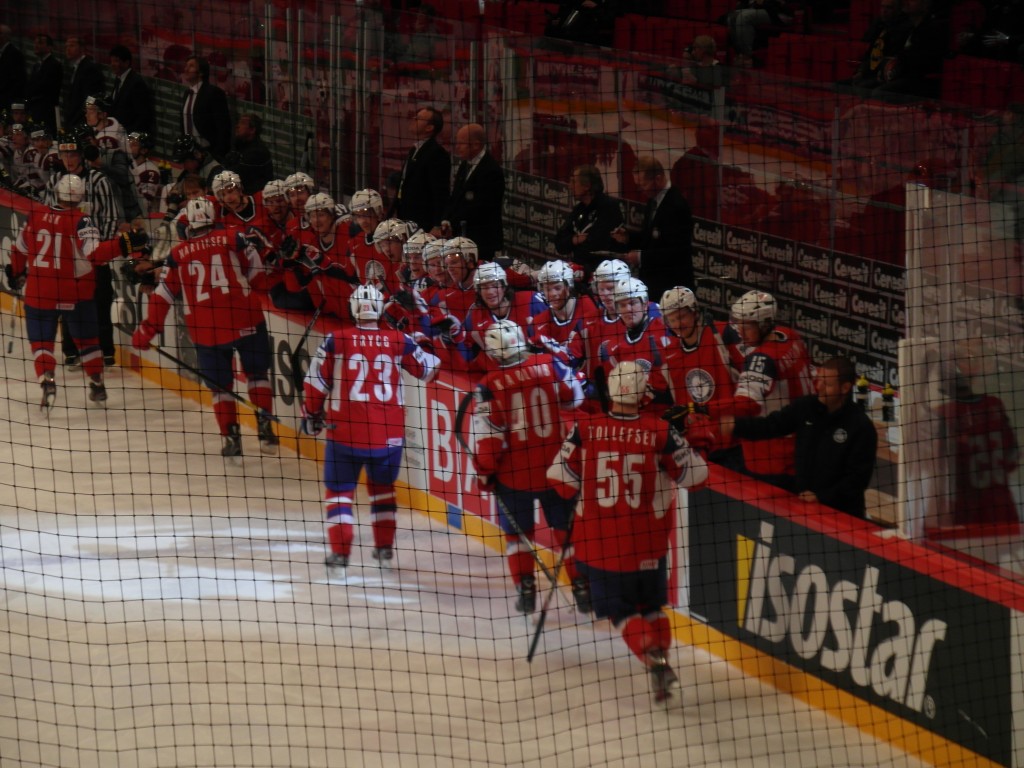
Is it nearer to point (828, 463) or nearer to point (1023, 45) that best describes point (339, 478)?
point (828, 463)

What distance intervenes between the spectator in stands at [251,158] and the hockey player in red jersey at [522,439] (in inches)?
158

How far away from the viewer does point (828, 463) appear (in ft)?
20.6

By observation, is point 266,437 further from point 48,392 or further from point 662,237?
point 662,237

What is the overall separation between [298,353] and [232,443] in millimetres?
677

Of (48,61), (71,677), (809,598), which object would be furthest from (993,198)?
(48,61)

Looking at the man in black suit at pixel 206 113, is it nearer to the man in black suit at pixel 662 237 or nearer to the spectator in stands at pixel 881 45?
the man in black suit at pixel 662 237

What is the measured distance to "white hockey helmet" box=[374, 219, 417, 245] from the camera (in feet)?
28.0

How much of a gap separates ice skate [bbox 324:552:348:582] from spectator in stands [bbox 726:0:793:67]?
15.1 feet

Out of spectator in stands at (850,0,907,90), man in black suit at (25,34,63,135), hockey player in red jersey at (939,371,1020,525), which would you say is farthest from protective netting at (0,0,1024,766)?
man in black suit at (25,34,63,135)

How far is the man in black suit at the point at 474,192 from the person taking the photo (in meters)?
8.57

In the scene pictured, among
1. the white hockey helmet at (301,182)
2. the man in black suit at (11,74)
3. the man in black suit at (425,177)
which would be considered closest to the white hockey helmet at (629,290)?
the man in black suit at (425,177)

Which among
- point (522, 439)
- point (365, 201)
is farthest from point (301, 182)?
point (522, 439)

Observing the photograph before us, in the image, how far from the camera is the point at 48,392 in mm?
9625

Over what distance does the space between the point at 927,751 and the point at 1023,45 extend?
4.29m
